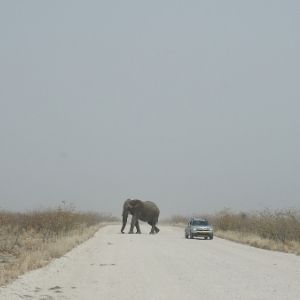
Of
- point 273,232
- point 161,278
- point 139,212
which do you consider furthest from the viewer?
point 139,212

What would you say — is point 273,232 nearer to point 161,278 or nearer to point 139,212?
point 139,212

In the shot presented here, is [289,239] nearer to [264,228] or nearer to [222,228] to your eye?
[264,228]

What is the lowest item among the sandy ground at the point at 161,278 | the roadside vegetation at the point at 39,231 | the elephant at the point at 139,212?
the sandy ground at the point at 161,278

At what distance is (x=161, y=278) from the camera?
61.3 feet

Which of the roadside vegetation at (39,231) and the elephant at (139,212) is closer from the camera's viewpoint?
the roadside vegetation at (39,231)

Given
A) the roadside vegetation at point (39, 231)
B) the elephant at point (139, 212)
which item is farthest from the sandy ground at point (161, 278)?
the elephant at point (139, 212)

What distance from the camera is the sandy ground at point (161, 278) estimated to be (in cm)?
1522

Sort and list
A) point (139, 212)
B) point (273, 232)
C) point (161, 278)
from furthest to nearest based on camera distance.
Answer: point (139, 212) → point (273, 232) → point (161, 278)

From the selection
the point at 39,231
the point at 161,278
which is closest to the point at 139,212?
the point at 39,231

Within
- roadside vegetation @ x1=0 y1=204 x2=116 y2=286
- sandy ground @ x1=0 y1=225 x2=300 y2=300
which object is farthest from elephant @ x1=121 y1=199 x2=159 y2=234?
sandy ground @ x1=0 y1=225 x2=300 y2=300

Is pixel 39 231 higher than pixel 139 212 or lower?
lower

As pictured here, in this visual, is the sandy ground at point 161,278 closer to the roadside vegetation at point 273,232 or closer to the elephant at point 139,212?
the roadside vegetation at point 273,232

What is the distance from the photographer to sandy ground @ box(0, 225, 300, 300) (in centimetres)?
1522

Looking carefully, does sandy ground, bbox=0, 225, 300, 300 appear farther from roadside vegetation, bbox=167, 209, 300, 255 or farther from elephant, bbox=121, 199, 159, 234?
elephant, bbox=121, 199, 159, 234
